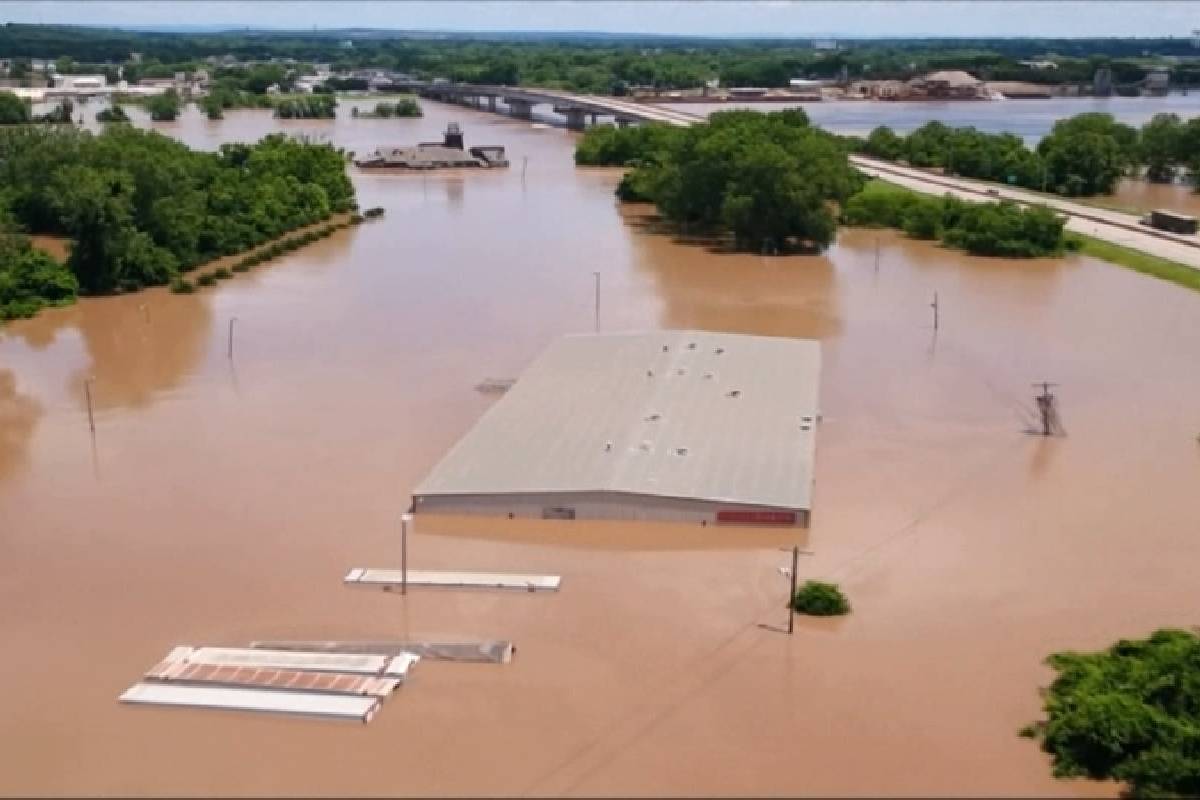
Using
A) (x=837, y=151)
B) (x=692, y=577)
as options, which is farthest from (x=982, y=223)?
(x=692, y=577)

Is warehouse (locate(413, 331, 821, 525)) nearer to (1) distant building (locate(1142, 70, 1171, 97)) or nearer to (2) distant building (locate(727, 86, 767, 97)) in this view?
(2) distant building (locate(727, 86, 767, 97))

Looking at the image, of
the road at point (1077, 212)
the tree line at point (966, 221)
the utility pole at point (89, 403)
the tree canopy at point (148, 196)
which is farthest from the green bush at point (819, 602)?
the tree line at point (966, 221)

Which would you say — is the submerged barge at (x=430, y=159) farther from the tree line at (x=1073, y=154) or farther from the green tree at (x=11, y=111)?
the green tree at (x=11, y=111)

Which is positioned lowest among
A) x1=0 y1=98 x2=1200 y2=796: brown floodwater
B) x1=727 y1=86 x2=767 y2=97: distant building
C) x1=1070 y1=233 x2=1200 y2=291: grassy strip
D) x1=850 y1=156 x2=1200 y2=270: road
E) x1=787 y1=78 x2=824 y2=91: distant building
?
x1=0 y1=98 x2=1200 y2=796: brown floodwater

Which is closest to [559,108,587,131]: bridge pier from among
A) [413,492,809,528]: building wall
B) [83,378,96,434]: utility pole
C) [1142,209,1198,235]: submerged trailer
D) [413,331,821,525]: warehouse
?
[1142,209,1198,235]: submerged trailer

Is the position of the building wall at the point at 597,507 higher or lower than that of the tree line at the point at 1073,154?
lower

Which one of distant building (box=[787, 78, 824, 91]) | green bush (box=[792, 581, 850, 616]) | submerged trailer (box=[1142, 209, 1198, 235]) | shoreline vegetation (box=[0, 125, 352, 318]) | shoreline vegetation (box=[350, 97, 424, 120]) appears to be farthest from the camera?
distant building (box=[787, 78, 824, 91])

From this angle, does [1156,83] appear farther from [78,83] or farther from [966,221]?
[78,83]
